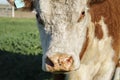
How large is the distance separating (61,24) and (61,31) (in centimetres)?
8

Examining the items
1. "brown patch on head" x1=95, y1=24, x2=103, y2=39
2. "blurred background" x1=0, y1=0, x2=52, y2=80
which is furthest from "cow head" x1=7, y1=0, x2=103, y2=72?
"blurred background" x1=0, y1=0, x2=52, y2=80

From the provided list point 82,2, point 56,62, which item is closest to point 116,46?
point 82,2

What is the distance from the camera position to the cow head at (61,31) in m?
5.20

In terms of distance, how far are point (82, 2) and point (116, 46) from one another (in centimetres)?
145

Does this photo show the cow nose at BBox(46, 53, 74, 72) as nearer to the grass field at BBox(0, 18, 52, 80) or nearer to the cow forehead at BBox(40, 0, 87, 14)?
the cow forehead at BBox(40, 0, 87, 14)

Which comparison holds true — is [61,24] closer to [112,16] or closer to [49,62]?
[49,62]

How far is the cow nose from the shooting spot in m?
5.14

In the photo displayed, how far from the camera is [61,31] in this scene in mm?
5434

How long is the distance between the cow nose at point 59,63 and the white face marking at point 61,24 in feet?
0.35

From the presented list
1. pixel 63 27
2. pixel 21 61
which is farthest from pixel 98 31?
pixel 21 61

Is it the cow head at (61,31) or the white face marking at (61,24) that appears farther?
the white face marking at (61,24)

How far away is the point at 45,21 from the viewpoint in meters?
5.55

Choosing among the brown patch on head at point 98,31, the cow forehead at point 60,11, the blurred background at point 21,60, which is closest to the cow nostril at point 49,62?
the cow forehead at point 60,11

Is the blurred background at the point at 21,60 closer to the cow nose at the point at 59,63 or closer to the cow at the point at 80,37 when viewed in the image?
the cow at the point at 80,37
